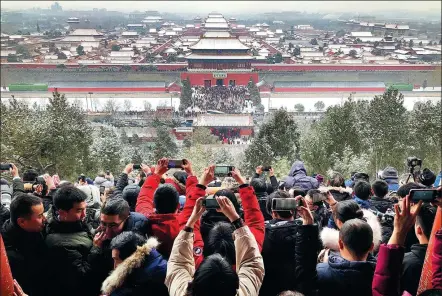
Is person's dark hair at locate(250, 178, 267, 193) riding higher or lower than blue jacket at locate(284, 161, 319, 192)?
higher

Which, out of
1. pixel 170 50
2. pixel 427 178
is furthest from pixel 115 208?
pixel 170 50

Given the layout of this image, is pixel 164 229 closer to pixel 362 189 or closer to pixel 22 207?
pixel 22 207

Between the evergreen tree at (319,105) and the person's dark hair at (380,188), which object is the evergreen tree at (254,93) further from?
the person's dark hair at (380,188)

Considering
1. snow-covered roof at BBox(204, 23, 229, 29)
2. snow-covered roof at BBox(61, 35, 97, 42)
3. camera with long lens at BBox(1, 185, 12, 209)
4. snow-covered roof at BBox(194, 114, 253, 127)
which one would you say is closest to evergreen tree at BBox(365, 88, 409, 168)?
snow-covered roof at BBox(194, 114, 253, 127)

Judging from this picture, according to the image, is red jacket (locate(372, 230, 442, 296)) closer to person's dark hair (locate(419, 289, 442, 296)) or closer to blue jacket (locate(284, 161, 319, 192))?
person's dark hair (locate(419, 289, 442, 296))

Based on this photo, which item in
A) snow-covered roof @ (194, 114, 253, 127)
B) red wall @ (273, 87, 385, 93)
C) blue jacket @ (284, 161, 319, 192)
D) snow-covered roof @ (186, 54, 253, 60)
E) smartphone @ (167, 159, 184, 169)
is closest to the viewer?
smartphone @ (167, 159, 184, 169)

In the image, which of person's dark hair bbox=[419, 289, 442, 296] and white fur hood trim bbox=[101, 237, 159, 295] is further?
white fur hood trim bbox=[101, 237, 159, 295]

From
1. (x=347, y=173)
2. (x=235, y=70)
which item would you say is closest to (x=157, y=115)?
(x=235, y=70)
